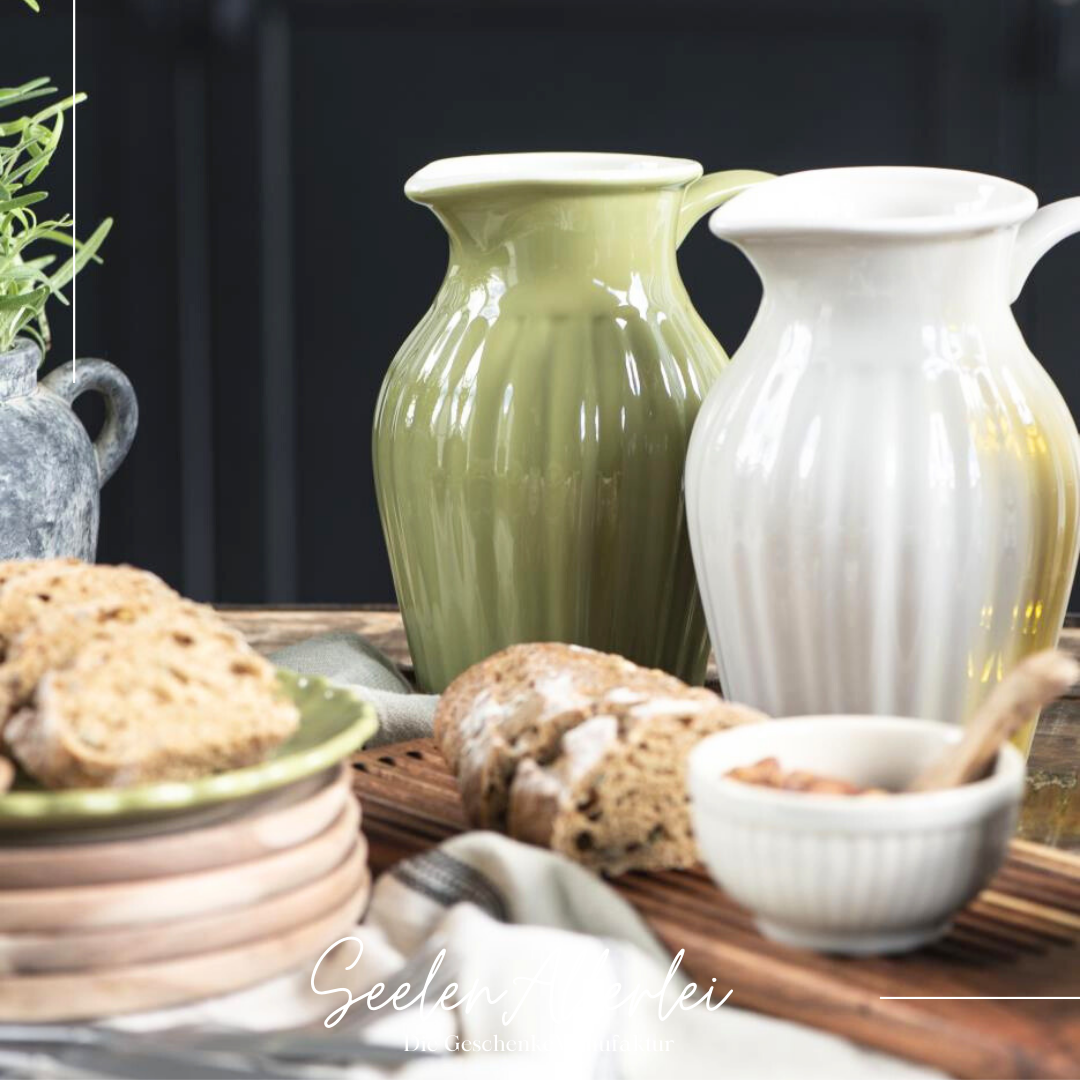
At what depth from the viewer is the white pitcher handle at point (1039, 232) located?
848mm

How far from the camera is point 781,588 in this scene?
792 millimetres

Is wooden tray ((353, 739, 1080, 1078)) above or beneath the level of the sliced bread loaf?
beneath

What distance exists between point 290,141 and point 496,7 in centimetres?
31

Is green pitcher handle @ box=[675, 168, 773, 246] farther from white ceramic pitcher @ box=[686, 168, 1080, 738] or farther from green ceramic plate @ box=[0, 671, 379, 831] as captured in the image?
green ceramic plate @ box=[0, 671, 379, 831]

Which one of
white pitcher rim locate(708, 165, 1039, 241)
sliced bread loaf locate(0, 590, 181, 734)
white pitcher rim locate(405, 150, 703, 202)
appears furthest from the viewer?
white pitcher rim locate(405, 150, 703, 202)

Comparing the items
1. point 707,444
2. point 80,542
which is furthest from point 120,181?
point 707,444

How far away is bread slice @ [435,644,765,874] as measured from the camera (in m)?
0.67

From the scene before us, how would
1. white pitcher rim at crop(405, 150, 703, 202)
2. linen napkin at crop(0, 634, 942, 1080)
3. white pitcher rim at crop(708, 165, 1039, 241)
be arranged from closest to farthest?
linen napkin at crop(0, 634, 942, 1080) → white pitcher rim at crop(708, 165, 1039, 241) → white pitcher rim at crop(405, 150, 703, 202)

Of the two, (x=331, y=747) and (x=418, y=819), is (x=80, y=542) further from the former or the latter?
(x=331, y=747)

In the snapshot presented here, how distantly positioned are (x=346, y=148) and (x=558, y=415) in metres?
1.31

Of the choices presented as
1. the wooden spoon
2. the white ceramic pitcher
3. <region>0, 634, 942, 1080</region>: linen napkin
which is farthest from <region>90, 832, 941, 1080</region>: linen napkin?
the white ceramic pitcher

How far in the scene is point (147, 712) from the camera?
600mm

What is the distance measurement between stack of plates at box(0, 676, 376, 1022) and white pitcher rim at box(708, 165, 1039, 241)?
Result: 0.34m

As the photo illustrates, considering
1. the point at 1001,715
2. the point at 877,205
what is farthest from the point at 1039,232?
the point at 1001,715
